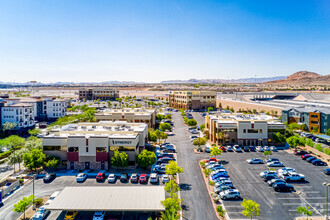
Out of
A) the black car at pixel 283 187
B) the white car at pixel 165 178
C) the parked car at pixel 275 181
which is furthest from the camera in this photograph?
the white car at pixel 165 178

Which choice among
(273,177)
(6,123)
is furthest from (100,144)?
(6,123)

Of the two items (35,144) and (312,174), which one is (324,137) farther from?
(35,144)

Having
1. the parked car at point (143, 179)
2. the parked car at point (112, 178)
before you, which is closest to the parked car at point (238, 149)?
the parked car at point (143, 179)

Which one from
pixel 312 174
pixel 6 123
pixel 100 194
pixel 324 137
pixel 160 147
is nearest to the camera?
pixel 100 194

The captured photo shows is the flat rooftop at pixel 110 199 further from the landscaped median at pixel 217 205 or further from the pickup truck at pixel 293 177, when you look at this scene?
the pickup truck at pixel 293 177

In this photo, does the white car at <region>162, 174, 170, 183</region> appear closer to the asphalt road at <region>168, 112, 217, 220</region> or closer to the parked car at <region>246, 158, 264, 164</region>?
the asphalt road at <region>168, 112, 217, 220</region>

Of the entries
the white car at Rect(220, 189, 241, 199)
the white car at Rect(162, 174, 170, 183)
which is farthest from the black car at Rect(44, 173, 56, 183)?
the white car at Rect(220, 189, 241, 199)

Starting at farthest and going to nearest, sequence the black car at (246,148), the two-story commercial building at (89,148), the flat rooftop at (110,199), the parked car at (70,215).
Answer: the black car at (246,148), the two-story commercial building at (89,148), the parked car at (70,215), the flat rooftop at (110,199)
